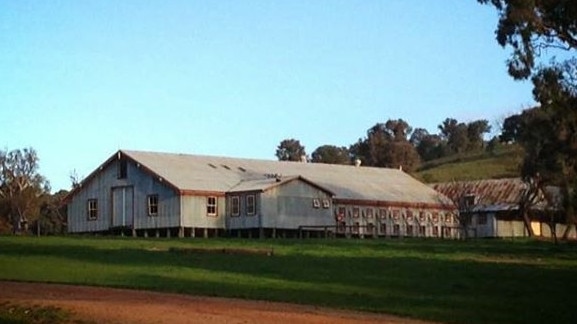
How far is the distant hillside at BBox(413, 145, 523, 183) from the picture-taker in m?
143

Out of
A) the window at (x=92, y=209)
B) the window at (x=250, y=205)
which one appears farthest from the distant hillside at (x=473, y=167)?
the window at (x=92, y=209)

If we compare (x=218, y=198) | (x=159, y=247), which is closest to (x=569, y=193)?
(x=218, y=198)

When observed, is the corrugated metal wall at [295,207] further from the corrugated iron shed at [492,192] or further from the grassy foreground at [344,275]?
the grassy foreground at [344,275]

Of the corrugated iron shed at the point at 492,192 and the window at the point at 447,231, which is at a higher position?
the corrugated iron shed at the point at 492,192

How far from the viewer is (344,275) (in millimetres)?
36750

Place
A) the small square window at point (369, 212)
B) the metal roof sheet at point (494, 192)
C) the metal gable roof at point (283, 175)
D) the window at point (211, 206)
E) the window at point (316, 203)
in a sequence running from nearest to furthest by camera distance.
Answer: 1. the window at point (211, 206)
2. the metal gable roof at point (283, 175)
3. the window at point (316, 203)
4. the small square window at point (369, 212)
5. the metal roof sheet at point (494, 192)

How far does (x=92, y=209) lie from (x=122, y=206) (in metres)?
3.59

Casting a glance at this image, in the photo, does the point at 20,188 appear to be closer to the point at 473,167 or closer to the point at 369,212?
the point at 369,212

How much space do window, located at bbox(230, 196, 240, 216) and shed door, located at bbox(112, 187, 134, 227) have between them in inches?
316

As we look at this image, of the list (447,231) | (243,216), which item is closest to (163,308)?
(243,216)

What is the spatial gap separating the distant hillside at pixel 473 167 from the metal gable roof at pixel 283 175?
37825 mm

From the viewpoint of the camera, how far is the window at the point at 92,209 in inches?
3492

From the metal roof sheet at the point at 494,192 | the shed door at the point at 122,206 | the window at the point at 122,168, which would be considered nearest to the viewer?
the shed door at the point at 122,206

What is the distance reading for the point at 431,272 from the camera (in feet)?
127
